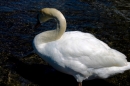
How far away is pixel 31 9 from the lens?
11.4m

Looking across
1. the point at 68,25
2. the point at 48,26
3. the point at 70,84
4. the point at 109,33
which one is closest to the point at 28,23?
the point at 48,26

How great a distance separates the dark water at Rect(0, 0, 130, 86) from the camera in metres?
9.05

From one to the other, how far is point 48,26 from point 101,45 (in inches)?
138

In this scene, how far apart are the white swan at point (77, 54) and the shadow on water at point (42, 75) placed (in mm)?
910

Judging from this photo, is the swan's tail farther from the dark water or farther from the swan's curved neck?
the dark water

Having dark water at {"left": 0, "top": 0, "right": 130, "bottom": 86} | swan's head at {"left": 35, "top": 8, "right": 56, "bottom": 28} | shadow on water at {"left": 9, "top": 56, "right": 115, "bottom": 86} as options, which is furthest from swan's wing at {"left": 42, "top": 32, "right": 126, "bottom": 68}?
dark water at {"left": 0, "top": 0, "right": 130, "bottom": 86}

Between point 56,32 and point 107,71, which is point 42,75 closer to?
point 56,32

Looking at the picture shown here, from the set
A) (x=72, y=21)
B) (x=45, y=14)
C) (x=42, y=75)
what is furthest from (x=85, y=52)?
(x=72, y=21)

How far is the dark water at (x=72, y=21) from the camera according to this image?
9.05 meters

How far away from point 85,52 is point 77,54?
176mm

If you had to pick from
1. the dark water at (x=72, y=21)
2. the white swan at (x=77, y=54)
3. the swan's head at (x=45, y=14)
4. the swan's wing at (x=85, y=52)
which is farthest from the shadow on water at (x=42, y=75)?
the swan's head at (x=45, y=14)

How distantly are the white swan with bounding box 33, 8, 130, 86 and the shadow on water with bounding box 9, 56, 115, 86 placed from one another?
910mm

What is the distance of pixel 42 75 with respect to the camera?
310 inches

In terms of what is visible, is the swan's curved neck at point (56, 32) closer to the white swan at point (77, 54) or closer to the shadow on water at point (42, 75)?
Answer: the white swan at point (77, 54)
